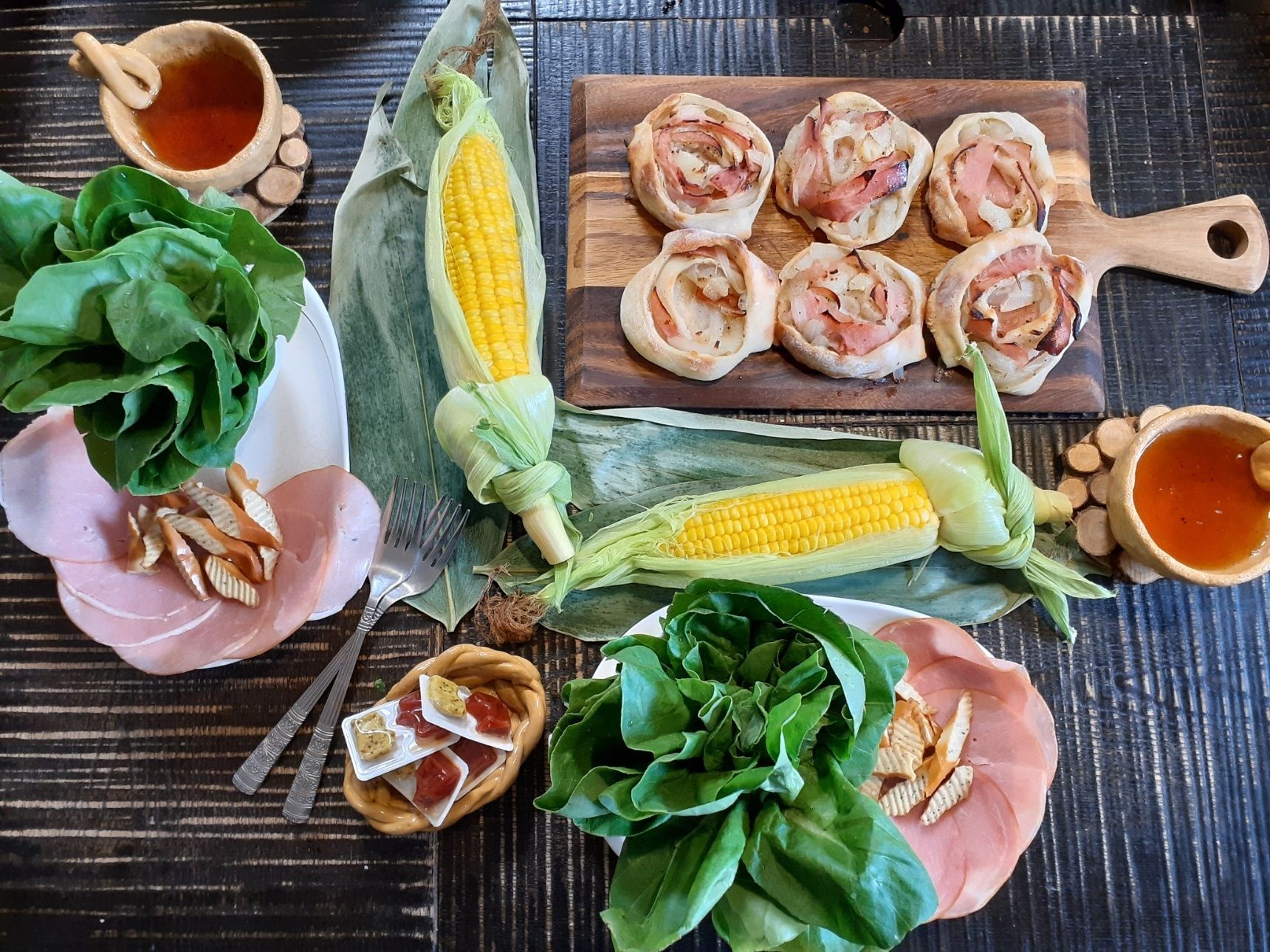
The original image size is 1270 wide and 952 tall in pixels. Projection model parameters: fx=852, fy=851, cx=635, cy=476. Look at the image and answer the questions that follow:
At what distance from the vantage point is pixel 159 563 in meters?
1.51

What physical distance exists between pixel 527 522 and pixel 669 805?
2.06ft

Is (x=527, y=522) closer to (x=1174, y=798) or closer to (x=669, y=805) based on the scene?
(x=669, y=805)

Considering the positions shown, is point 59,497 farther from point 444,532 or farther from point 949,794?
point 949,794

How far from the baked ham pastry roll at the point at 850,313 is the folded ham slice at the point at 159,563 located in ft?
2.83

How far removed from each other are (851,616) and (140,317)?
1.21m

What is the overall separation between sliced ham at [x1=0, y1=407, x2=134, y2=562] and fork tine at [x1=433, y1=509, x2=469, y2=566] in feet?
1.79

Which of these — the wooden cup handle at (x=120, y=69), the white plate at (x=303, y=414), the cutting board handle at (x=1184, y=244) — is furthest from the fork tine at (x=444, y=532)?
the cutting board handle at (x=1184, y=244)

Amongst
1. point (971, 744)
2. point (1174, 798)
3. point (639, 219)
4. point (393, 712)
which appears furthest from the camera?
point (639, 219)

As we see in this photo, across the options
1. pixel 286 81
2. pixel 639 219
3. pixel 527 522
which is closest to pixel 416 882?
pixel 527 522

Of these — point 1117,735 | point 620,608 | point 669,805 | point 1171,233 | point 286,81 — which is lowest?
point 1117,735

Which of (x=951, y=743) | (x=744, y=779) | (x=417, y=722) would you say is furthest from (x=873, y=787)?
(x=417, y=722)

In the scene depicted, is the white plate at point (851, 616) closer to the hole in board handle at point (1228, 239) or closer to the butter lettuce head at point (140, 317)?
the butter lettuce head at point (140, 317)

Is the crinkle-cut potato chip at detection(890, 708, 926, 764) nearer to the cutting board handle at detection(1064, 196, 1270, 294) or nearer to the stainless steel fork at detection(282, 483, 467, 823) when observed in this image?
the stainless steel fork at detection(282, 483, 467, 823)

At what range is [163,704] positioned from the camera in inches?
62.7
